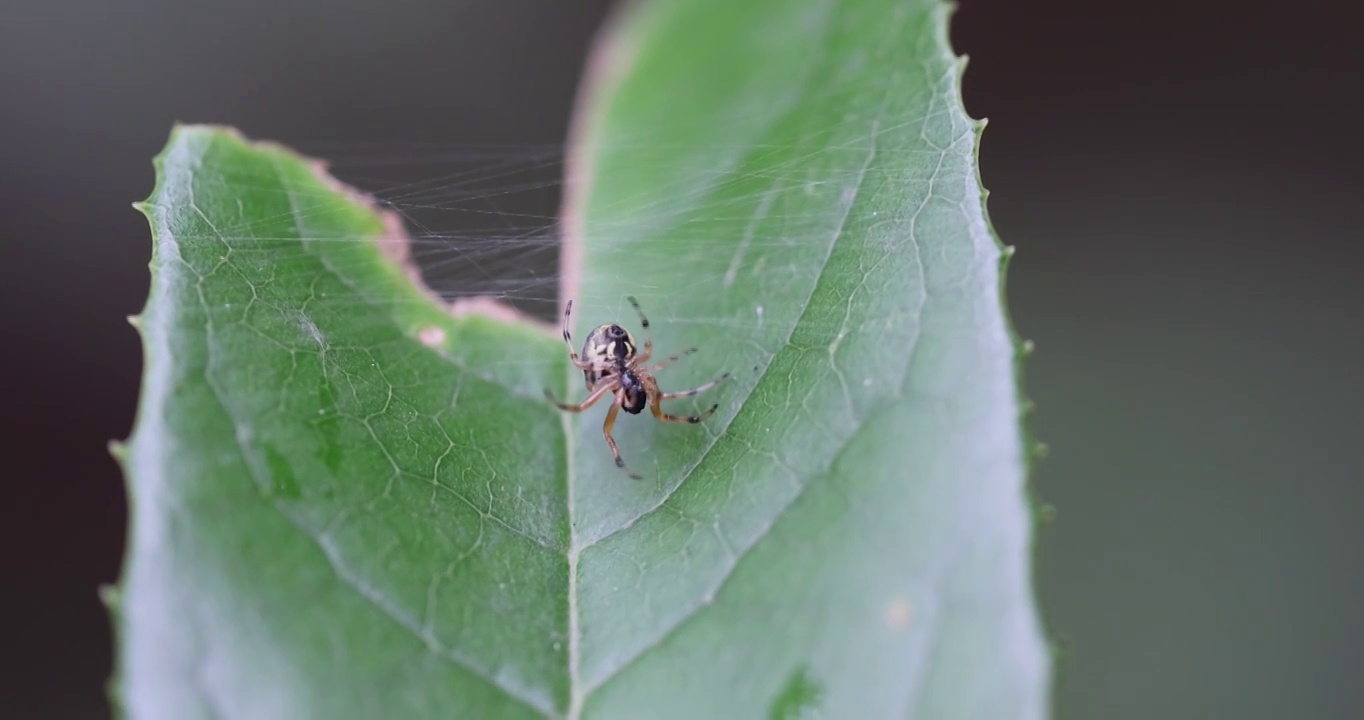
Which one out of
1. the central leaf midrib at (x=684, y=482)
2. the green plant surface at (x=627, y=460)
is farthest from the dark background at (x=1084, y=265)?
the central leaf midrib at (x=684, y=482)

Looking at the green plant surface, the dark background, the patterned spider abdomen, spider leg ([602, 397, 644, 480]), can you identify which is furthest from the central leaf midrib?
the dark background

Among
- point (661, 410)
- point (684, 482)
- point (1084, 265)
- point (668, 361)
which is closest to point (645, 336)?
point (668, 361)

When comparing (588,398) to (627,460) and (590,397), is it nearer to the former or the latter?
(590,397)

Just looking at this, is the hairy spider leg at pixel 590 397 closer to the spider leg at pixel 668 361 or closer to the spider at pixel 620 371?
the spider at pixel 620 371

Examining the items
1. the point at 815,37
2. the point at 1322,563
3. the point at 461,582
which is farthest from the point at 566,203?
the point at 1322,563

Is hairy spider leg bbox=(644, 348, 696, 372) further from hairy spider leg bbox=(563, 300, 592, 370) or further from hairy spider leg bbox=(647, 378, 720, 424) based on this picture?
hairy spider leg bbox=(563, 300, 592, 370)

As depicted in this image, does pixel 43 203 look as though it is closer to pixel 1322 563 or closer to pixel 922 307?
pixel 922 307

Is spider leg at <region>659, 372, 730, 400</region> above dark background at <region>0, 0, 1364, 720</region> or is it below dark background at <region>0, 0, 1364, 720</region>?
below
